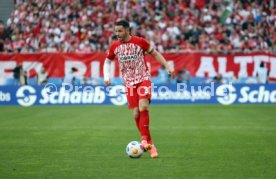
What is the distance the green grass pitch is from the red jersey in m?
1.37

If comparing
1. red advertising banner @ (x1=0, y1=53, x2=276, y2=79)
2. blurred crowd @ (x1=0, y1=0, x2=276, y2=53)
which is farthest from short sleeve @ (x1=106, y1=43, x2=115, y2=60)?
blurred crowd @ (x1=0, y1=0, x2=276, y2=53)

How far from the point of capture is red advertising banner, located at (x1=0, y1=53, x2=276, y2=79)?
91.8 feet

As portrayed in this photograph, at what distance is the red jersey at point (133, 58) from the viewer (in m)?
11.6

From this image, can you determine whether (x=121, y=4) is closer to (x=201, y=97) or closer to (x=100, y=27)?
(x=100, y=27)

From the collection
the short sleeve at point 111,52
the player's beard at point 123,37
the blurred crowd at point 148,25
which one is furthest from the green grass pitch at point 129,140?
the blurred crowd at point 148,25

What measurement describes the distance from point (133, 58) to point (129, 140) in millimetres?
3009

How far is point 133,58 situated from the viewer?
11664mm

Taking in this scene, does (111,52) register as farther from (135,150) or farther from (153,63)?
(153,63)

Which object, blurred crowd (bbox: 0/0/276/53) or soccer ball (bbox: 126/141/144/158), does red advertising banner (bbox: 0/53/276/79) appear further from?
soccer ball (bbox: 126/141/144/158)

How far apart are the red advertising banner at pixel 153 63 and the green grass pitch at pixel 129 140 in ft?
15.4

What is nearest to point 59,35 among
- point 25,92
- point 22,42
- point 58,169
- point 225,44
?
point 22,42

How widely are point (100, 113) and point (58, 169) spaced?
1338cm

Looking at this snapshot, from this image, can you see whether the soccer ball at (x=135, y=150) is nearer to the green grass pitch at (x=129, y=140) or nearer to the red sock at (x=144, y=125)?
the green grass pitch at (x=129, y=140)

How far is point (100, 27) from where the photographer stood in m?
30.9
